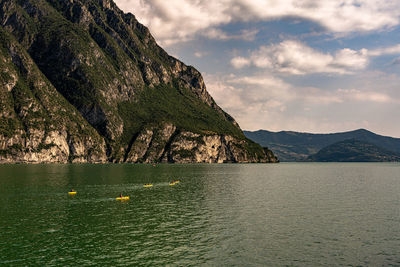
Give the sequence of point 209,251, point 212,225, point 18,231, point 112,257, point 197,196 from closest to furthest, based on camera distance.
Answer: point 112,257 < point 209,251 < point 18,231 < point 212,225 < point 197,196

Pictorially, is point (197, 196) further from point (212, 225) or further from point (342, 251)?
point (342, 251)

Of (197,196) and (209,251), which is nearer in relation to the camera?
(209,251)

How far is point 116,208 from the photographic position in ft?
227

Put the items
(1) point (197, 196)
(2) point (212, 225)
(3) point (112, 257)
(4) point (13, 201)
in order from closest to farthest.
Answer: (3) point (112, 257) → (2) point (212, 225) → (4) point (13, 201) → (1) point (197, 196)

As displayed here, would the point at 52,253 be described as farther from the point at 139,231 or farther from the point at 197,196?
the point at 197,196

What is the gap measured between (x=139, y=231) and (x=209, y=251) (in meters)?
14.3

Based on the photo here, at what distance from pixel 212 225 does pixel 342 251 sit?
2100cm

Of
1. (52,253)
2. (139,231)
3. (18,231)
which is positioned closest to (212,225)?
(139,231)

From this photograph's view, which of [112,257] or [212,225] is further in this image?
[212,225]

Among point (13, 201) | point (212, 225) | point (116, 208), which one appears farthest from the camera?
point (13, 201)

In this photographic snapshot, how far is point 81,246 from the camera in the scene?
41.8 metres

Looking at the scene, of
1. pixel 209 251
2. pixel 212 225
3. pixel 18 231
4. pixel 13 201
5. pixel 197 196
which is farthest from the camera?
pixel 197 196

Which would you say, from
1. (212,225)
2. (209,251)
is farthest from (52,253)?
(212,225)

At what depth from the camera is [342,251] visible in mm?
41531
